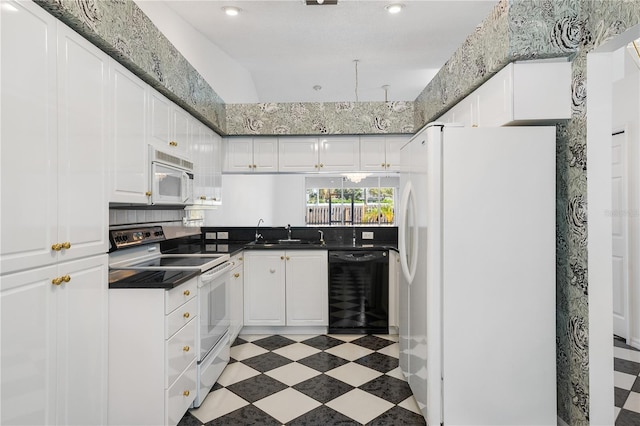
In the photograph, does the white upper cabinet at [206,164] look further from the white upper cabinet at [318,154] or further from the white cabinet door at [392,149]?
the white cabinet door at [392,149]

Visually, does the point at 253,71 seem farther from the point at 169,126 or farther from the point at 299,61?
the point at 169,126

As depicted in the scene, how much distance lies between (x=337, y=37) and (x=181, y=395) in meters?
3.43

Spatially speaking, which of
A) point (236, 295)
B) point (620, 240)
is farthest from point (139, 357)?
point (620, 240)

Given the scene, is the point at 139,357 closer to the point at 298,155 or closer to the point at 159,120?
the point at 159,120

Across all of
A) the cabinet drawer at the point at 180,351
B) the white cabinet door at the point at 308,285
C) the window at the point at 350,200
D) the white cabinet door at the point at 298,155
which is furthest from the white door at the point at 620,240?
the cabinet drawer at the point at 180,351

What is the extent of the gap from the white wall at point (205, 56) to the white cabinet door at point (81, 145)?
4.01 ft

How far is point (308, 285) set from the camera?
3.90m

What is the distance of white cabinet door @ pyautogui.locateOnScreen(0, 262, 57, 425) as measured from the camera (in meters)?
1.28

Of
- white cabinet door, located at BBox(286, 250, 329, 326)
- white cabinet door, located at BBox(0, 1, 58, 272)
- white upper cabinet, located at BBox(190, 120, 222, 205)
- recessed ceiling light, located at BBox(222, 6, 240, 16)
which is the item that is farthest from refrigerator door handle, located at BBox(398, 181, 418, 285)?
recessed ceiling light, located at BBox(222, 6, 240, 16)

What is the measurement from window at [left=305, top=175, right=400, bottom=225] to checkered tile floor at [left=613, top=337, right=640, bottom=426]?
94.9 inches

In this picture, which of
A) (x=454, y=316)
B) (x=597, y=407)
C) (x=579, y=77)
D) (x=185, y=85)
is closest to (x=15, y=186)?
(x=185, y=85)

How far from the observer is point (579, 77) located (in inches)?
81.9

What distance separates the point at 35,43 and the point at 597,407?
313 centimetres

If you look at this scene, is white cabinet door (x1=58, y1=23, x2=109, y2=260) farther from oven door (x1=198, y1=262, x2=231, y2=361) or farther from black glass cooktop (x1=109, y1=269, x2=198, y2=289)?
oven door (x1=198, y1=262, x2=231, y2=361)
